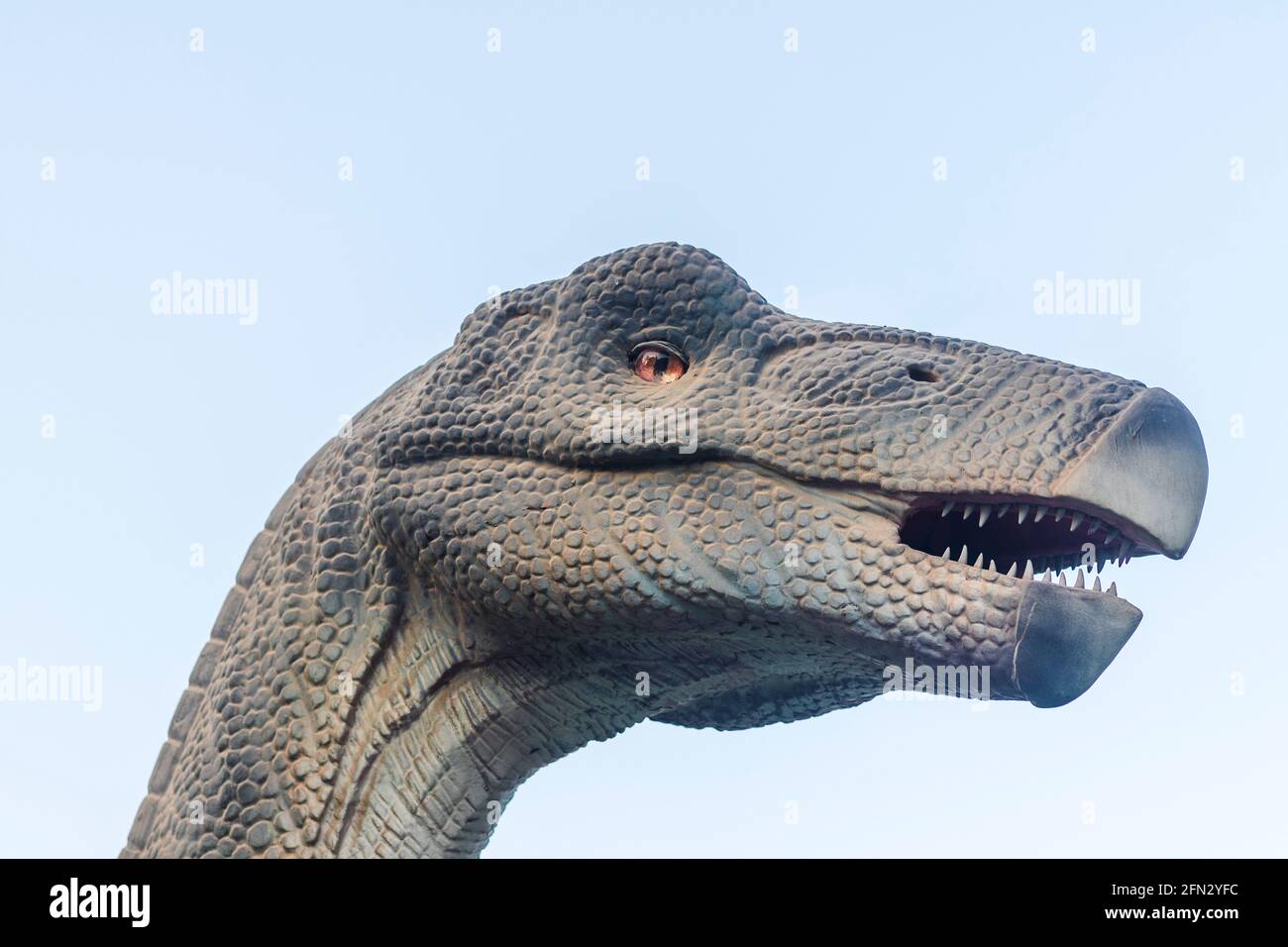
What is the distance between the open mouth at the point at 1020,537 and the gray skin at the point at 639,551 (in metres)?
0.01

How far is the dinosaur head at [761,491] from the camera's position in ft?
21.2

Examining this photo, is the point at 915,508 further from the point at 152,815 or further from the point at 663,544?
the point at 152,815

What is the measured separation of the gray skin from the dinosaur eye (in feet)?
0.07

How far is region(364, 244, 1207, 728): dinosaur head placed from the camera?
646 cm

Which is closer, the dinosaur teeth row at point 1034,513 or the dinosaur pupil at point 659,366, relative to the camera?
the dinosaur teeth row at point 1034,513

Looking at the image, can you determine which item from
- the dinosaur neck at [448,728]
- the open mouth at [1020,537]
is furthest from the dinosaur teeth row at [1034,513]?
the dinosaur neck at [448,728]

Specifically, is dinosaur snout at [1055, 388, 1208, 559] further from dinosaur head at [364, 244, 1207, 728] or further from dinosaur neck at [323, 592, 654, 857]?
dinosaur neck at [323, 592, 654, 857]

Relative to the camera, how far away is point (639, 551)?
6.75m

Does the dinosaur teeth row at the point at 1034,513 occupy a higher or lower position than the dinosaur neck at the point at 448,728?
higher

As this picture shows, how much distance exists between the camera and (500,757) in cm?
733

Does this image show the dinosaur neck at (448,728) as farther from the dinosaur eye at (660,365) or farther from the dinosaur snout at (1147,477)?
the dinosaur snout at (1147,477)

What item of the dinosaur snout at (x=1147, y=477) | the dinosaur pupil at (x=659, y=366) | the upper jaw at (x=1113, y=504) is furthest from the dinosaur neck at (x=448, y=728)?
the dinosaur snout at (x=1147, y=477)

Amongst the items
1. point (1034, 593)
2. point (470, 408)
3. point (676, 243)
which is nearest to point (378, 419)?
point (470, 408)

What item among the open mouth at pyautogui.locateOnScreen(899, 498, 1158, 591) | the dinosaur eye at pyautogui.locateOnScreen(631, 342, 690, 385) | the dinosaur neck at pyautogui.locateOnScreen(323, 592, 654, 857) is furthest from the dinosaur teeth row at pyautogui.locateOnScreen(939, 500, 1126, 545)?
the dinosaur neck at pyautogui.locateOnScreen(323, 592, 654, 857)
